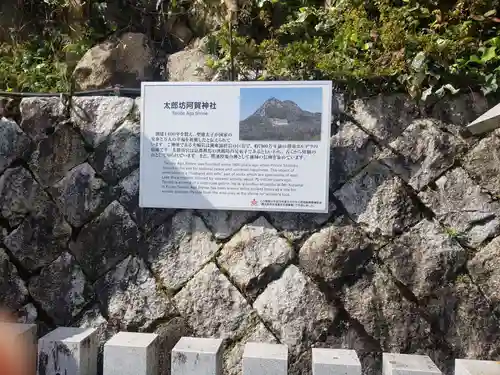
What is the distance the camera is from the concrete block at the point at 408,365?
6.29ft

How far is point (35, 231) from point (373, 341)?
2.14 meters

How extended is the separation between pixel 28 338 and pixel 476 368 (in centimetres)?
216

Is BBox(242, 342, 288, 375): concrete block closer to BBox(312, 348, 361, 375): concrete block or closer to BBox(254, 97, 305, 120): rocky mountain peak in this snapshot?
BBox(312, 348, 361, 375): concrete block

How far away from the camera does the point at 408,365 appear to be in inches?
78.5

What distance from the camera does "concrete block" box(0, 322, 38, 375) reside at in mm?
2129

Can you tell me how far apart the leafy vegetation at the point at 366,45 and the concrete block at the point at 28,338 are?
1.50m

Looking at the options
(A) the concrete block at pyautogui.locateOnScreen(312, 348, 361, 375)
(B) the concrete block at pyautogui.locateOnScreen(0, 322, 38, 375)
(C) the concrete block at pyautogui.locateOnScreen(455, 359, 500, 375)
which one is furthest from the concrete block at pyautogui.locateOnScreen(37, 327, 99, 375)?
(C) the concrete block at pyautogui.locateOnScreen(455, 359, 500, 375)

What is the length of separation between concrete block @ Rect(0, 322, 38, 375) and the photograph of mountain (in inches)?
59.5

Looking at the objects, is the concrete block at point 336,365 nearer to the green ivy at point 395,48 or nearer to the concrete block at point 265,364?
the concrete block at point 265,364

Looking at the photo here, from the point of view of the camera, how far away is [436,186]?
Result: 7.80 feet

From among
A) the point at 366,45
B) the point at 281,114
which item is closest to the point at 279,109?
the point at 281,114

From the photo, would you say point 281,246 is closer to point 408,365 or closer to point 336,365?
point 336,365

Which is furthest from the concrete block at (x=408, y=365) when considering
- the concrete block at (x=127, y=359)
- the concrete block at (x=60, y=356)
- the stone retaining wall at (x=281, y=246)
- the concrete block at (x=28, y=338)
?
the concrete block at (x=28, y=338)

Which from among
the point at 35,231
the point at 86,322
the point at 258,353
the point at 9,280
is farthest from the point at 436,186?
the point at 9,280
